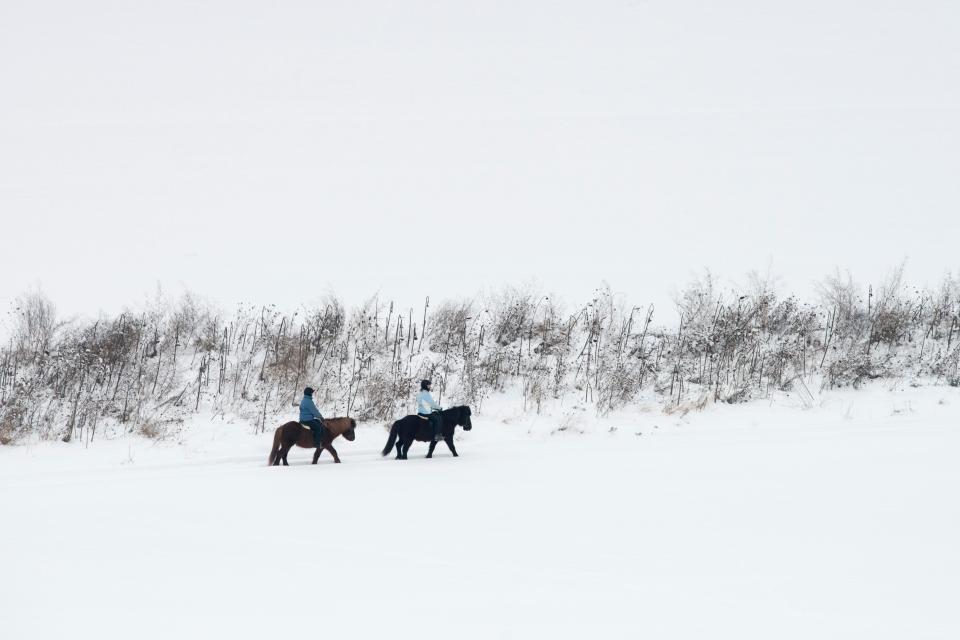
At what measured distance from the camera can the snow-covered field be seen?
592cm

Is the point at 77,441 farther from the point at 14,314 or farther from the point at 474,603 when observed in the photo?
the point at 474,603

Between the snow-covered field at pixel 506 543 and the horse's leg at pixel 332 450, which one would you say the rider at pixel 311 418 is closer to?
the horse's leg at pixel 332 450

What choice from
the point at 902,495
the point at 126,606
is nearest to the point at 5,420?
the point at 126,606

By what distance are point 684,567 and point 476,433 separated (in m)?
10.7

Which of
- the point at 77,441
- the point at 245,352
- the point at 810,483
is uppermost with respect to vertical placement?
the point at 245,352

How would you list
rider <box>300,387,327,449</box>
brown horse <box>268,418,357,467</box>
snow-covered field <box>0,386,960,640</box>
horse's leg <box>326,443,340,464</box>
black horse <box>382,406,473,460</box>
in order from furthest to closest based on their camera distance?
1. black horse <box>382,406,473,460</box>
2. horse's leg <box>326,443,340,464</box>
3. rider <box>300,387,327,449</box>
4. brown horse <box>268,418,357,467</box>
5. snow-covered field <box>0,386,960,640</box>

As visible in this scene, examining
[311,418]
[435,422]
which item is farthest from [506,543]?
[311,418]

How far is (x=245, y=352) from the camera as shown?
22016 mm

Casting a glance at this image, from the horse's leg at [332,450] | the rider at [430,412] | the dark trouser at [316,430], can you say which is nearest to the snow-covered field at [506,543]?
the horse's leg at [332,450]

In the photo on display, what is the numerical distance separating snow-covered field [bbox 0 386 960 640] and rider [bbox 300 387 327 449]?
90 cm

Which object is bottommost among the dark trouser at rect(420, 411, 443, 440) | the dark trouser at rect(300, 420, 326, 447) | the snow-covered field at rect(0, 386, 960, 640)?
the snow-covered field at rect(0, 386, 960, 640)

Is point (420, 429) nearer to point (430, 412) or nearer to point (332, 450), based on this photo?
point (430, 412)

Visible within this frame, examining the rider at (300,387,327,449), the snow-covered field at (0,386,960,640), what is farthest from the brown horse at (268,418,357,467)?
the snow-covered field at (0,386,960,640)

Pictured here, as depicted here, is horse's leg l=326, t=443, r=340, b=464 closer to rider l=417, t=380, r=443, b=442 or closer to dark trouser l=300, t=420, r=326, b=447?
dark trouser l=300, t=420, r=326, b=447
